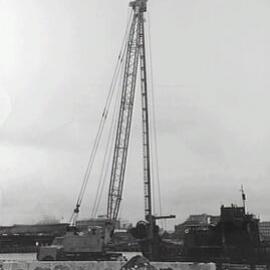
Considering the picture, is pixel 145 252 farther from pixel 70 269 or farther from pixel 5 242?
pixel 5 242

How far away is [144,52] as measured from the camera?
7850cm

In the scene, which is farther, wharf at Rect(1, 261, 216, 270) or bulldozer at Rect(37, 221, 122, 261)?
bulldozer at Rect(37, 221, 122, 261)

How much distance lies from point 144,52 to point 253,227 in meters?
34.9

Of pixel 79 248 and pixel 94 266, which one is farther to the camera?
pixel 79 248

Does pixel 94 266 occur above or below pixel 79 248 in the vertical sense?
below

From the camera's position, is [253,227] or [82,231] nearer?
[82,231]

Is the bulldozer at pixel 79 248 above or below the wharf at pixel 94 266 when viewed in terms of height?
above

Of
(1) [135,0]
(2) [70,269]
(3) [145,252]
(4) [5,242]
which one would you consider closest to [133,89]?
(1) [135,0]

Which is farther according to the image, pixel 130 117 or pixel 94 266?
pixel 130 117

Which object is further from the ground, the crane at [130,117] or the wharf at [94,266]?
the crane at [130,117]

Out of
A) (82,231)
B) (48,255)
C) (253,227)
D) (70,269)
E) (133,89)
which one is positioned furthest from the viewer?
(133,89)

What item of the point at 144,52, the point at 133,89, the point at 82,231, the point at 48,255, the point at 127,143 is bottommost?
the point at 48,255

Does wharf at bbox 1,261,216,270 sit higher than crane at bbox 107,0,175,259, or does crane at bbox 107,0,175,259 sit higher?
crane at bbox 107,0,175,259

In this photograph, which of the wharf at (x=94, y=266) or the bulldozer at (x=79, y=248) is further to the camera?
the bulldozer at (x=79, y=248)
